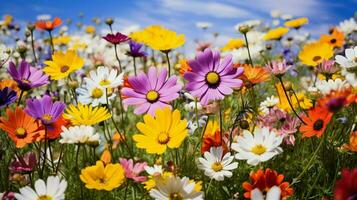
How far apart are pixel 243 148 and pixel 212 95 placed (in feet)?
0.67

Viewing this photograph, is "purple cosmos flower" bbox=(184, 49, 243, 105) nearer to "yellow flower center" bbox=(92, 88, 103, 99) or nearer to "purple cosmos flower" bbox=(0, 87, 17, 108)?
"yellow flower center" bbox=(92, 88, 103, 99)

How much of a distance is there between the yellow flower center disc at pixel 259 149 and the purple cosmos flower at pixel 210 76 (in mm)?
194

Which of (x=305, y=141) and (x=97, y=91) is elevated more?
(x=97, y=91)

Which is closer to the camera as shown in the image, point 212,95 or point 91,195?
point 212,95

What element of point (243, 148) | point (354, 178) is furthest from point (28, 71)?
point (354, 178)

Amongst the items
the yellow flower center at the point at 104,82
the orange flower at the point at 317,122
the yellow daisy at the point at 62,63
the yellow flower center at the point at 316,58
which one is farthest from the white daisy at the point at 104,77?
the yellow flower center at the point at 316,58

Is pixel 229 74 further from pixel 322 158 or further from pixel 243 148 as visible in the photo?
pixel 322 158

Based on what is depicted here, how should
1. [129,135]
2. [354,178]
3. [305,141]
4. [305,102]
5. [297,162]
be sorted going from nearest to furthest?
[354,178], [297,162], [305,141], [305,102], [129,135]

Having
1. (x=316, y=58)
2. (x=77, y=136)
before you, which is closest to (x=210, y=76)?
(x=77, y=136)

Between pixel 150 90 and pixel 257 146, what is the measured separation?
16.2 inches

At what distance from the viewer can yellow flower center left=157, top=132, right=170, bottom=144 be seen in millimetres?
1445

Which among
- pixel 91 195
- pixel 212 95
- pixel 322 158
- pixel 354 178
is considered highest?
pixel 212 95

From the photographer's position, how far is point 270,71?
1.74m

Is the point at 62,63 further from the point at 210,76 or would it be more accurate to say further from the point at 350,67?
the point at 350,67
